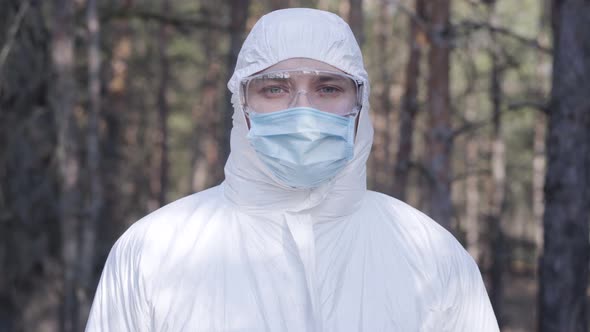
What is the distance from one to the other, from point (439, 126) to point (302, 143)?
18.8 ft

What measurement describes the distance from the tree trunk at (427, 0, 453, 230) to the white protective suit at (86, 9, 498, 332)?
5481mm

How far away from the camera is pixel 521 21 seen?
2497 cm

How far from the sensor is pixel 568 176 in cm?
569

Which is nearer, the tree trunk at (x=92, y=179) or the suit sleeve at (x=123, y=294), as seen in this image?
the suit sleeve at (x=123, y=294)

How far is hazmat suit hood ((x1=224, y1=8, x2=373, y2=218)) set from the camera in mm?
2746

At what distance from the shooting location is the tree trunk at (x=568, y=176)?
5.68m

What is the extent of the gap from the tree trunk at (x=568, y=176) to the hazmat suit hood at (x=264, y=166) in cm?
322

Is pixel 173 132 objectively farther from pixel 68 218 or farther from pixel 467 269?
pixel 467 269

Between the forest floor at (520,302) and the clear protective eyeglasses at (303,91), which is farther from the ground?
the clear protective eyeglasses at (303,91)

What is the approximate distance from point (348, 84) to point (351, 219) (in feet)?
1.47

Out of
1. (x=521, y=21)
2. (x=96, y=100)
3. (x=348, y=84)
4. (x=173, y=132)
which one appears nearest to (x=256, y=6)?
(x=521, y=21)

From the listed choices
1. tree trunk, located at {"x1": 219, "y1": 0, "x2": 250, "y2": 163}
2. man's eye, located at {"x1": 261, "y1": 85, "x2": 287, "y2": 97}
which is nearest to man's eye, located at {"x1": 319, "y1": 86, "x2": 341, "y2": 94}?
man's eye, located at {"x1": 261, "y1": 85, "x2": 287, "y2": 97}

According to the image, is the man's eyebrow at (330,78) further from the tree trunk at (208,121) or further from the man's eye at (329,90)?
the tree trunk at (208,121)

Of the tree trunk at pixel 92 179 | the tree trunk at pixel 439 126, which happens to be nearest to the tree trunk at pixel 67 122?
the tree trunk at pixel 92 179
